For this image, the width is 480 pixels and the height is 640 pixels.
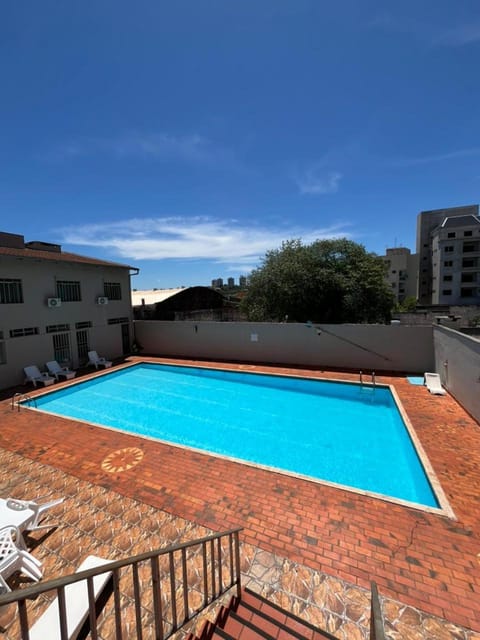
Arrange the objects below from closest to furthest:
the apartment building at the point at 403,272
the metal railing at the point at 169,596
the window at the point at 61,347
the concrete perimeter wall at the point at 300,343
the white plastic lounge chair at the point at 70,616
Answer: the metal railing at the point at 169,596 < the white plastic lounge chair at the point at 70,616 < the concrete perimeter wall at the point at 300,343 < the window at the point at 61,347 < the apartment building at the point at 403,272

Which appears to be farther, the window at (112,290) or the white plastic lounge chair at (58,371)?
the window at (112,290)

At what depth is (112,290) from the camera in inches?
662

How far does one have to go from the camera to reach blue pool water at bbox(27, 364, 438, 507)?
655 cm

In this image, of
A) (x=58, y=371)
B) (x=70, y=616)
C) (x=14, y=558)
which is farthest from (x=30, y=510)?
(x=58, y=371)

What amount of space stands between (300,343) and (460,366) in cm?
691

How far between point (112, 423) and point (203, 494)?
17.8ft

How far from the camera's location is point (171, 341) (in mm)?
17438

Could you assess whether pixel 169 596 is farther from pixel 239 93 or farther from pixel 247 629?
pixel 239 93

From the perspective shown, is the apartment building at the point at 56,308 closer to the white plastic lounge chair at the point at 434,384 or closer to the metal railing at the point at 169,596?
the metal railing at the point at 169,596

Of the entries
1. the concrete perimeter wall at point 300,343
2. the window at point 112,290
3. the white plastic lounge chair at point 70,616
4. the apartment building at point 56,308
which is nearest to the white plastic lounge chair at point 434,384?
the concrete perimeter wall at point 300,343

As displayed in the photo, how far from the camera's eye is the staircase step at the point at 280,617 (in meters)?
2.76

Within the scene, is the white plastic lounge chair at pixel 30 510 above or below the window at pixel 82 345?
below

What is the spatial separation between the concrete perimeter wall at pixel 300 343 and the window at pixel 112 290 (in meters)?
2.23

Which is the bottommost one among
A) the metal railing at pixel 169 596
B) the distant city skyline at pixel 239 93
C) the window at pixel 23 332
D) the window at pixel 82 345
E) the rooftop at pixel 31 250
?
the metal railing at pixel 169 596
